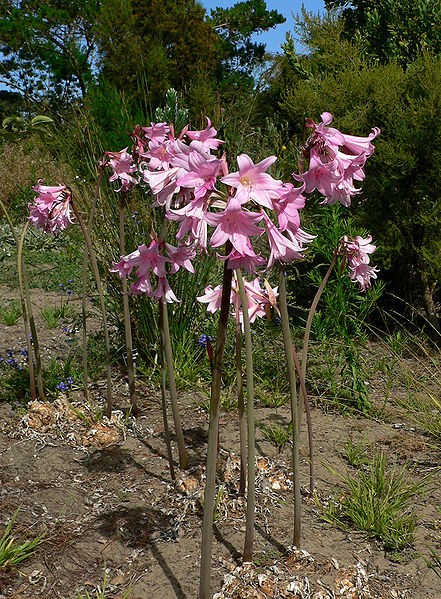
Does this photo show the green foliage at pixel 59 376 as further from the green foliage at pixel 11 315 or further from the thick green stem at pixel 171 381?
the green foliage at pixel 11 315

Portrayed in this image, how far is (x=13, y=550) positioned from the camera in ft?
7.20

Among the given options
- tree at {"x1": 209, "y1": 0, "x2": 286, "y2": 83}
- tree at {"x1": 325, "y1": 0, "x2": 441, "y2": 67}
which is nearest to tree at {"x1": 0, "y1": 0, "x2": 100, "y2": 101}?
tree at {"x1": 209, "y1": 0, "x2": 286, "y2": 83}

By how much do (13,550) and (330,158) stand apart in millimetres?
1639

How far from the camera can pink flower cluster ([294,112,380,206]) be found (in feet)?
5.15

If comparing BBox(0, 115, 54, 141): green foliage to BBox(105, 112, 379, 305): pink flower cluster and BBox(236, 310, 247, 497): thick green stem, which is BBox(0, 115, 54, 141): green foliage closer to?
BBox(236, 310, 247, 497): thick green stem

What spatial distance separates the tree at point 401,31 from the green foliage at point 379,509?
359 cm

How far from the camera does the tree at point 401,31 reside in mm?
5266

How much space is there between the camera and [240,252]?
1354 mm

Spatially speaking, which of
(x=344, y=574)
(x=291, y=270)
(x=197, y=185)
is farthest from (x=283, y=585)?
(x=291, y=270)

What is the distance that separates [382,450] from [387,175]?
229cm

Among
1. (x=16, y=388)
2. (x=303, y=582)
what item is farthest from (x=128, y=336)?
(x=303, y=582)

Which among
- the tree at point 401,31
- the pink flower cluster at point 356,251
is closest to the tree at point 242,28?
the tree at point 401,31

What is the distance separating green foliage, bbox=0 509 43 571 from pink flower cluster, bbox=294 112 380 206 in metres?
1.53

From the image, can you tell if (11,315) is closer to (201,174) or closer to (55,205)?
(55,205)
